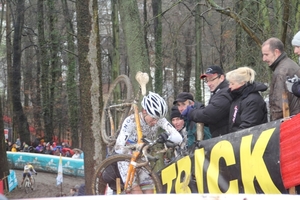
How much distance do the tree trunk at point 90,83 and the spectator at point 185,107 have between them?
8.89 feet

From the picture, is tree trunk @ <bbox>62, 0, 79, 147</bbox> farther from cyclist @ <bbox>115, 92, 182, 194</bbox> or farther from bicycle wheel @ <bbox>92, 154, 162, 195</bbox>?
cyclist @ <bbox>115, 92, 182, 194</bbox>

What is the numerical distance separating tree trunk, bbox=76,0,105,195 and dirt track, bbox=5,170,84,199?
10.9m

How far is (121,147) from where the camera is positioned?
212 inches

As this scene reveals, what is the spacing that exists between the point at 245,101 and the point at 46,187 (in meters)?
18.5

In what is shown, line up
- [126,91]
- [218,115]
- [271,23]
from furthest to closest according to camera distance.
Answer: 1. [271,23]
2. [126,91]
3. [218,115]

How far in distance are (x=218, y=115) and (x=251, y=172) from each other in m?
1.01

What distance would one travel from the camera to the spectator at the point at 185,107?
5.92m

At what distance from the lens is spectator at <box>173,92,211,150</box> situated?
19.4 ft

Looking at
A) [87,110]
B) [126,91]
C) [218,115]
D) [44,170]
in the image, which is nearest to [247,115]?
[218,115]

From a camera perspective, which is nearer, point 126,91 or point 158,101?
point 158,101

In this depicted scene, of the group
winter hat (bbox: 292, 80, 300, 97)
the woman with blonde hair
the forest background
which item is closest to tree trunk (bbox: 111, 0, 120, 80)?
the forest background

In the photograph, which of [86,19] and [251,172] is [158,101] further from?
[86,19]

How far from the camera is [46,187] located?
2228 centimetres

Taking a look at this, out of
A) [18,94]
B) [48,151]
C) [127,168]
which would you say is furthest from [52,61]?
[127,168]
